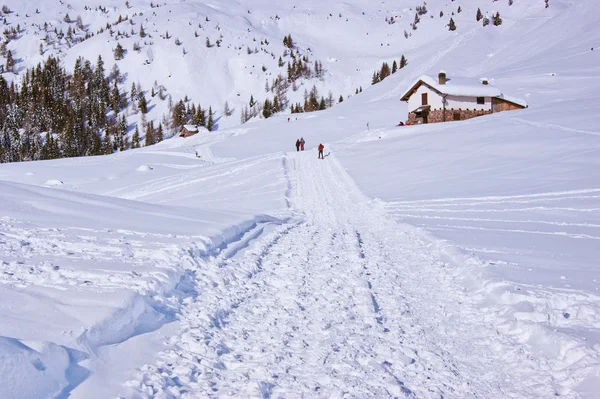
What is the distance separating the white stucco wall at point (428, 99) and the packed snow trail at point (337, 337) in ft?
143

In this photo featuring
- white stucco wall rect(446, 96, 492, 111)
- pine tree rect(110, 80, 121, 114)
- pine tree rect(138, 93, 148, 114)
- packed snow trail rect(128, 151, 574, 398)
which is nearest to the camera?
packed snow trail rect(128, 151, 574, 398)

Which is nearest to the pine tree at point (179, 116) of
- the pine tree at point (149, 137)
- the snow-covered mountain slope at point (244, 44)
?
the snow-covered mountain slope at point (244, 44)

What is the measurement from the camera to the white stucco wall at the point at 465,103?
47875 mm

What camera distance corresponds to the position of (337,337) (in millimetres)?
4445

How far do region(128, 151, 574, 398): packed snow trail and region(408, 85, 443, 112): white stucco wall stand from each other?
4358 cm

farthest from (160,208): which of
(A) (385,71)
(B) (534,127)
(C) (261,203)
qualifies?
(A) (385,71)

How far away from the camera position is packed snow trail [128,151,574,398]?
3.56 meters

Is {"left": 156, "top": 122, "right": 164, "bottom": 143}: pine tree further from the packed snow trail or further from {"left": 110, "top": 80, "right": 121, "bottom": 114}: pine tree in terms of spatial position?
the packed snow trail

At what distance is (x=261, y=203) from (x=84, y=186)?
1453 cm

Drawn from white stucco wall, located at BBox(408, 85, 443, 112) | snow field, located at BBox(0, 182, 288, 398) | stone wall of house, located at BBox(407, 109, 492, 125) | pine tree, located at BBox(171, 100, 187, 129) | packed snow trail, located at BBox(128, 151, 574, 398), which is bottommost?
packed snow trail, located at BBox(128, 151, 574, 398)

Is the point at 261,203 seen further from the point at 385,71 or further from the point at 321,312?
the point at 385,71

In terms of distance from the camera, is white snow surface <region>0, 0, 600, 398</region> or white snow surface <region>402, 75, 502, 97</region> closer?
white snow surface <region>0, 0, 600, 398</region>

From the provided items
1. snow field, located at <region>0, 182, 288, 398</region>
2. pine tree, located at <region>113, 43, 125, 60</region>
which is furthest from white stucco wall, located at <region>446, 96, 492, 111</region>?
pine tree, located at <region>113, 43, 125, 60</region>

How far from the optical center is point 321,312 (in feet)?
16.8
